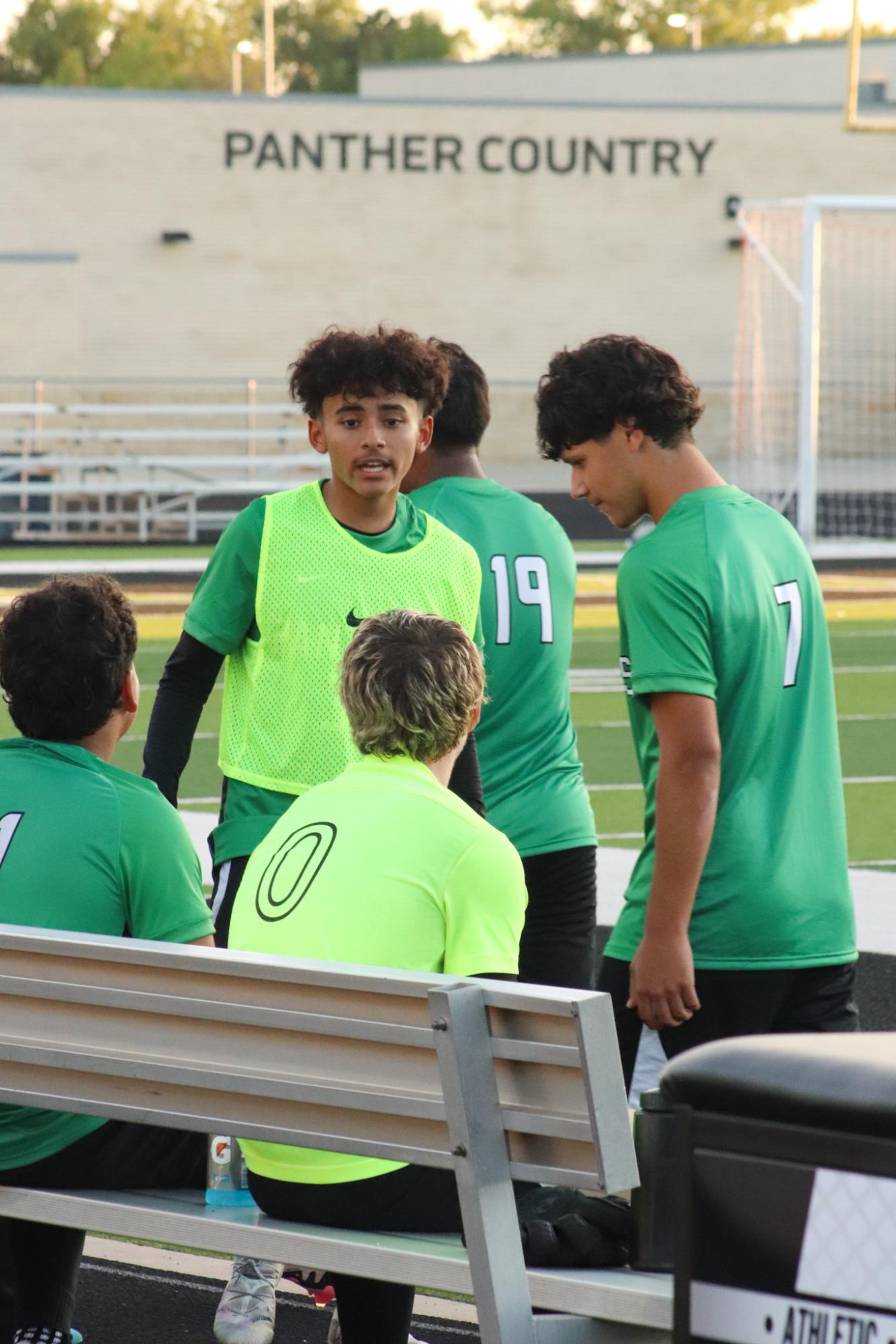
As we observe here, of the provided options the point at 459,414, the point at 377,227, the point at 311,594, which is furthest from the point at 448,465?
the point at 377,227

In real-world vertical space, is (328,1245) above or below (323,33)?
below

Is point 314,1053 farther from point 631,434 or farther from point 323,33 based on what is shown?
point 323,33

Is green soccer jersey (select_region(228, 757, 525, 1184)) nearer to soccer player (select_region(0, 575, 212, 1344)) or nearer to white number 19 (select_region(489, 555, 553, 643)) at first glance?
soccer player (select_region(0, 575, 212, 1344))

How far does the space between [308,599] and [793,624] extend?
1093 millimetres

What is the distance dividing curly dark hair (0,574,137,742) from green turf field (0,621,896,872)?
18.6ft

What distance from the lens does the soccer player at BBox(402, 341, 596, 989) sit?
459 centimetres

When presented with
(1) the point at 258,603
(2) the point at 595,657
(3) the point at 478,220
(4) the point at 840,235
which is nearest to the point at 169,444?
(3) the point at 478,220

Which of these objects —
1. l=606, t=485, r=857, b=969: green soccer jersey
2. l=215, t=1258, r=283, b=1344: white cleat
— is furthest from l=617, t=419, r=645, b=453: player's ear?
l=215, t=1258, r=283, b=1344: white cleat

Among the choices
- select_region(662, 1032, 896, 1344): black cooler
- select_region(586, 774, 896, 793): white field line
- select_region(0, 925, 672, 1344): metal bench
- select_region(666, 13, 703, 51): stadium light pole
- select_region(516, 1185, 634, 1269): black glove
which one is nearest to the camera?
select_region(662, 1032, 896, 1344): black cooler

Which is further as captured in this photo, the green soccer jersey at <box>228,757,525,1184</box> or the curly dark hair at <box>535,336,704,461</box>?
the curly dark hair at <box>535,336,704,461</box>

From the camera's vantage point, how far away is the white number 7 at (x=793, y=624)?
345 centimetres

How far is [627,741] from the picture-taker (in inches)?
479

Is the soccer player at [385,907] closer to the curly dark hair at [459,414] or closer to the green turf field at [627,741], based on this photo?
the curly dark hair at [459,414]

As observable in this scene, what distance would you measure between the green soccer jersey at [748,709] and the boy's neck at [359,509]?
879mm
